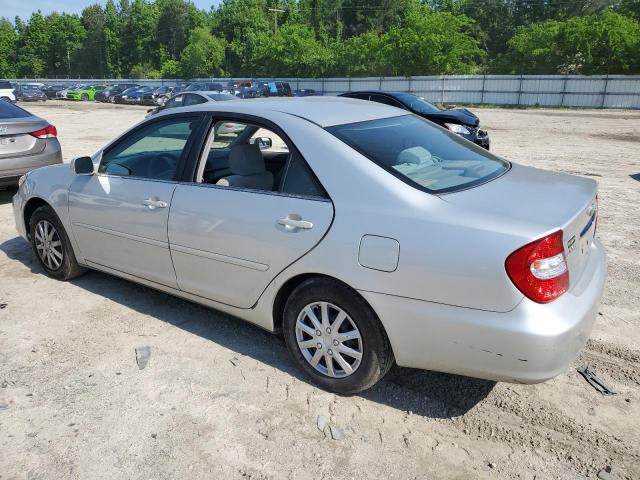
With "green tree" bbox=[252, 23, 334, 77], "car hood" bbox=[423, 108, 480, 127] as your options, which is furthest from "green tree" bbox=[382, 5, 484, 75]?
"car hood" bbox=[423, 108, 480, 127]

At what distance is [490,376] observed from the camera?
2.61m

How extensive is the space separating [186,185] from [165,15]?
105 m

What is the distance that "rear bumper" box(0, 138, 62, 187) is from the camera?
7.15m

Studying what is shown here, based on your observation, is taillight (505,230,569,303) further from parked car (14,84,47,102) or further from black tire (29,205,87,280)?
parked car (14,84,47,102)

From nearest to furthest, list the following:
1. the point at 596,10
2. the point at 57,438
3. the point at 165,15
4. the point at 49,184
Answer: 1. the point at 57,438
2. the point at 49,184
3. the point at 596,10
4. the point at 165,15

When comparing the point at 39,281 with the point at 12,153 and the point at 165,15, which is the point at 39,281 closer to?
the point at 12,153

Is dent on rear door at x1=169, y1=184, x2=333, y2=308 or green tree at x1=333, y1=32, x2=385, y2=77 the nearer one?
dent on rear door at x1=169, y1=184, x2=333, y2=308

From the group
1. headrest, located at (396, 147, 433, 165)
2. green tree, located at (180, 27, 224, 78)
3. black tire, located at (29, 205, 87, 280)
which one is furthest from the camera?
green tree, located at (180, 27, 224, 78)

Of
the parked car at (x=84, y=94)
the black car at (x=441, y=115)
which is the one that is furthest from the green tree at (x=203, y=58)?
the black car at (x=441, y=115)

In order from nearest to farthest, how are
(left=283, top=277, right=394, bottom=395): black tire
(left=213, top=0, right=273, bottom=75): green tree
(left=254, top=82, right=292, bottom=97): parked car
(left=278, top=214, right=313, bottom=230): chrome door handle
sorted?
(left=283, top=277, right=394, bottom=395): black tire
(left=278, top=214, right=313, bottom=230): chrome door handle
(left=254, top=82, right=292, bottom=97): parked car
(left=213, top=0, right=273, bottom=75): green tree

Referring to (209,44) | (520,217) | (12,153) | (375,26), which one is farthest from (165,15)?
(520,217)

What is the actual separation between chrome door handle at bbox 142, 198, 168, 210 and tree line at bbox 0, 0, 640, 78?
45.6m

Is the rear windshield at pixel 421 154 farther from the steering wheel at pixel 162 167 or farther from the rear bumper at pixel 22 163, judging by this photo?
the rear bumper at pixel 22 163

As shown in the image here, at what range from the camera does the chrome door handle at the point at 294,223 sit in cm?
293
